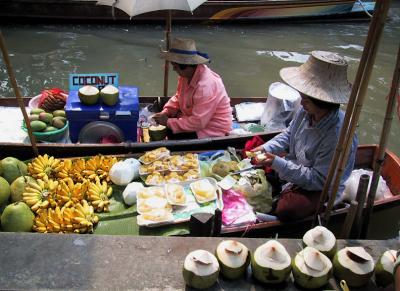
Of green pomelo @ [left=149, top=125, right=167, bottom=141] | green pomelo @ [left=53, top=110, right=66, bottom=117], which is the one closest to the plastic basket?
green pomelo @ [left=53, top=110, right=66, bottom=117]

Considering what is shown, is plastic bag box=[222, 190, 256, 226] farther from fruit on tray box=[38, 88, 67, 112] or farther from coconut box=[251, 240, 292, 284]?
fruit on tray box=[38, 88, 67, 112]

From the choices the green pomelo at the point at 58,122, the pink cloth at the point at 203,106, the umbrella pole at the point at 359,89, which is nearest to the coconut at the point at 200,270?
the umbrella pole at the point at 359,89

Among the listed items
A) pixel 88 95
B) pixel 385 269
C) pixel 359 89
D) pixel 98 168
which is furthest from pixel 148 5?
pixel 385 269

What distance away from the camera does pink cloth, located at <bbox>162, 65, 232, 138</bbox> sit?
438cm

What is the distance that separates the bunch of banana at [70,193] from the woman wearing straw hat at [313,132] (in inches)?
66.4

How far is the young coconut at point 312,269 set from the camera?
209 cm

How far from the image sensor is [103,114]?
169 inches

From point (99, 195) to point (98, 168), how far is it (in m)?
0.39

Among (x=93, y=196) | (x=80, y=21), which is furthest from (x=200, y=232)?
(x=80, y=21)

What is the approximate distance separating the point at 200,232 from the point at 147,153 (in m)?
1.59

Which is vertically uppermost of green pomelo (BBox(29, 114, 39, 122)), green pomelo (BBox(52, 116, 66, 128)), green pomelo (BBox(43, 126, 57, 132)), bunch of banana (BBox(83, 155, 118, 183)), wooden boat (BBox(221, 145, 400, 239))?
green pomelo (BBox(29, 114, 39, 122))

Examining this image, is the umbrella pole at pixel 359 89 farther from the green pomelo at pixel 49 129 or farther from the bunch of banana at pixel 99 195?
the green pomelo at pixel 49 129

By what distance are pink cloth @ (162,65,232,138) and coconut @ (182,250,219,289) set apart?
8.29 feet

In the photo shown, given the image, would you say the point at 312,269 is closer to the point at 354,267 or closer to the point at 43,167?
the point at 354,267
